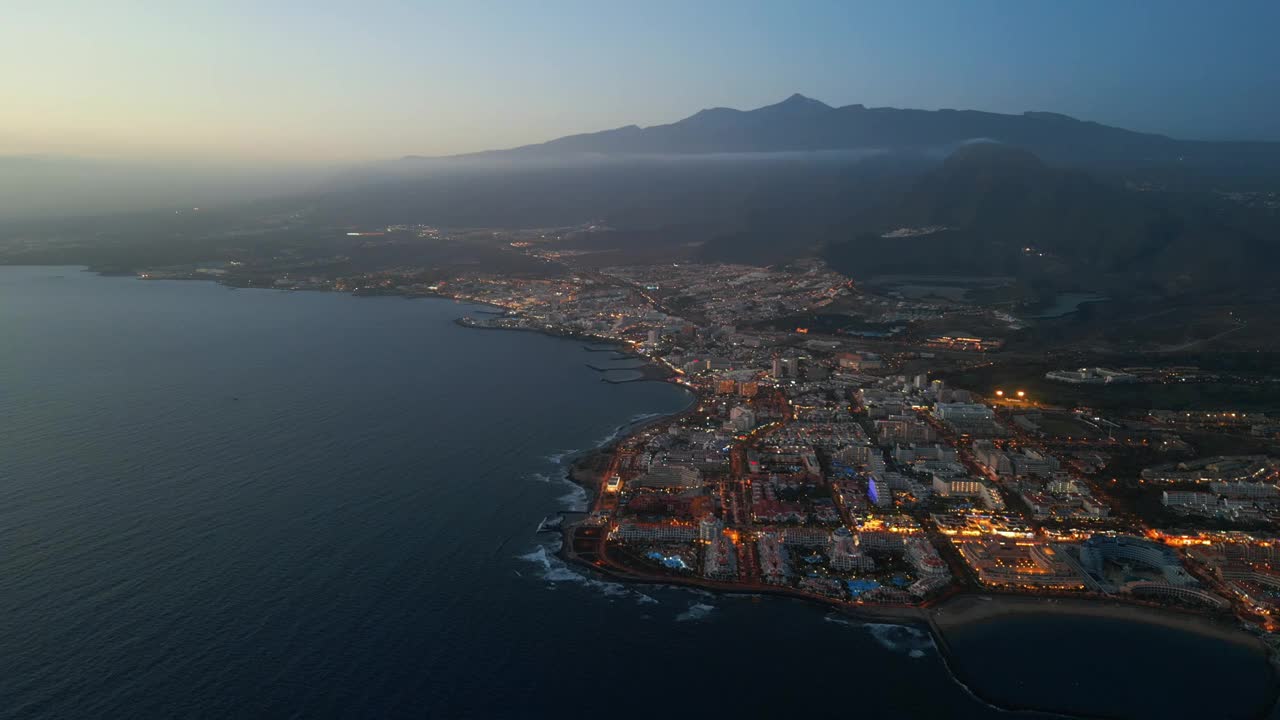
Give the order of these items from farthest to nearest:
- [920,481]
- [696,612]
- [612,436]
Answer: [612,436]
[920,481]
[696,612]

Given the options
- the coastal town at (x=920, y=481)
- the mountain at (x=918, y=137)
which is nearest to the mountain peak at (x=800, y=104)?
the mountain at (x=918, y=137)

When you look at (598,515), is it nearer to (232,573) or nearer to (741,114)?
(232,573)

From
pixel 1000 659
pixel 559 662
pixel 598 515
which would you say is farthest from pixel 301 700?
pixel 1000 659

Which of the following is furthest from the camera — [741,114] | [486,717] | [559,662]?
[741,114]

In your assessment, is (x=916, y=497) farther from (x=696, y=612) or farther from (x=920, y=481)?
(x=696, y=612)

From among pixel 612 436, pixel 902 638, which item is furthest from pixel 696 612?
pixel 612 436

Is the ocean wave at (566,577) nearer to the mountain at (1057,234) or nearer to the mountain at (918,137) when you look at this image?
the mountain at (1057,234)
